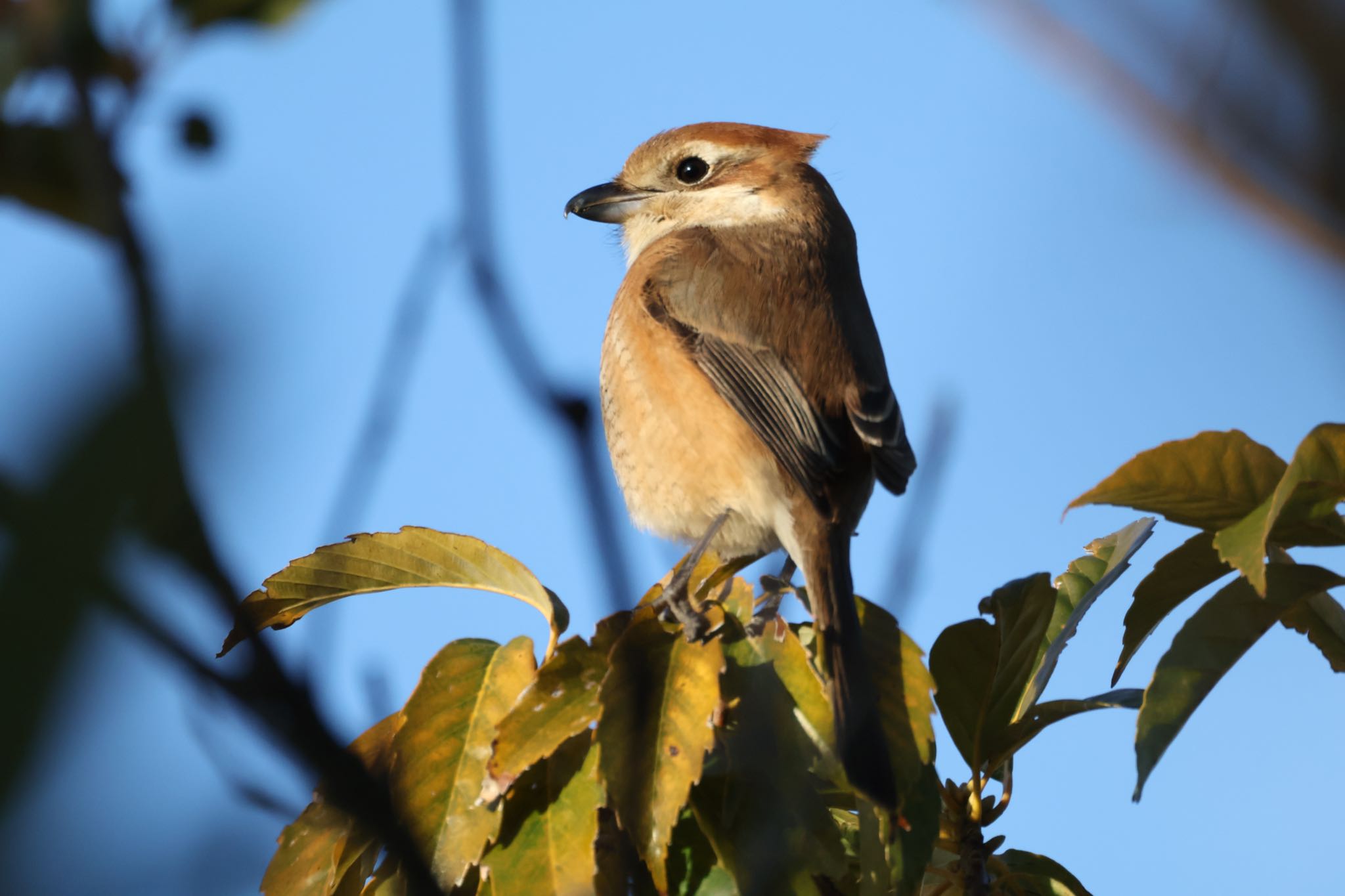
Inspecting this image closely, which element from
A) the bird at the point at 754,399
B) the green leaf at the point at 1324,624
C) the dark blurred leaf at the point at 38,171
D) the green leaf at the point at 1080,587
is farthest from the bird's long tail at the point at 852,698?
the dark blurred leaf at the point at 38,171

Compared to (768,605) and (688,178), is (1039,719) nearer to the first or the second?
(768,605)

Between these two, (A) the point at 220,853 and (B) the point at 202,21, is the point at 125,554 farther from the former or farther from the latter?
(B) the point at 202,21

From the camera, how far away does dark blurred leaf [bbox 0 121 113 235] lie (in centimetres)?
166

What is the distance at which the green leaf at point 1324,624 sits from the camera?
223 centimetres

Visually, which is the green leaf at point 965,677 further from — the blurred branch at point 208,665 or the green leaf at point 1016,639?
the blurred branch at point 208,665

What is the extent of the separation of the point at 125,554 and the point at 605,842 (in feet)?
5.24

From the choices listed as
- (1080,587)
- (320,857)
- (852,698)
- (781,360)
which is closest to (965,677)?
(852,698)

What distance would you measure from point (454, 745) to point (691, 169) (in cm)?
287

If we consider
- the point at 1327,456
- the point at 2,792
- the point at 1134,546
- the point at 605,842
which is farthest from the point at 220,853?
the point at 1134,546

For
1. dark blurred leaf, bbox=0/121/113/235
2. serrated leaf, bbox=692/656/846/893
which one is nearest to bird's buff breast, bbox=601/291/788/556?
serrated leaf, bbox=692/656/846/893

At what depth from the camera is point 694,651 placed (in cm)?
212

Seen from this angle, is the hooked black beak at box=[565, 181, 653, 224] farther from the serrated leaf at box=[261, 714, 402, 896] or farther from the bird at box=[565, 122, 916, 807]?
the serrated leaf at box=[261, 714, 402, 896]

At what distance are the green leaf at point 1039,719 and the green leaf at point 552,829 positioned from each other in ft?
2.44

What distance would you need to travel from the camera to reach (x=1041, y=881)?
224cm
